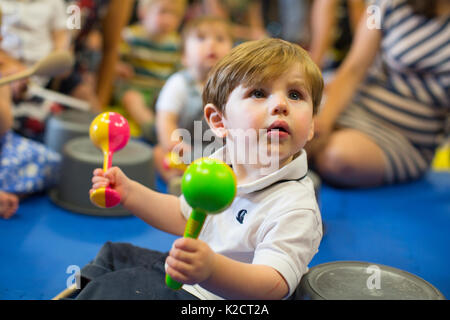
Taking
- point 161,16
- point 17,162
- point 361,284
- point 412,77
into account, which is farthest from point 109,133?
point 161,16

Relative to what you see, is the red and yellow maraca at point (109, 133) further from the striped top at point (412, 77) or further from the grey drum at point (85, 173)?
the striped top at point (412, 77)

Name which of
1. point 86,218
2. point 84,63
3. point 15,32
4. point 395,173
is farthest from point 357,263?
point 84,63

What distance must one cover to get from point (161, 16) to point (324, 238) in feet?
4.19

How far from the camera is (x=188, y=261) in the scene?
0.48 meters

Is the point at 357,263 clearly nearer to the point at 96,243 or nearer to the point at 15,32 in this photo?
the point at 96,243

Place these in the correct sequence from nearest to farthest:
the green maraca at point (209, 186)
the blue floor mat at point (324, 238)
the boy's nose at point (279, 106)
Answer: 1. the green maraca at point (209, 186)
2. the boy's nose at point (279, 106)
3. the blue floor mat at point (324, 238)

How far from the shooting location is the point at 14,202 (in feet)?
3.54

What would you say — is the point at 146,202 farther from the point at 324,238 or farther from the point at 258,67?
the point at 324,238

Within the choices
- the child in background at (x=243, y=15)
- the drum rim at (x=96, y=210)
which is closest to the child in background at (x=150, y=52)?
the child in background at (x=243, y=15)

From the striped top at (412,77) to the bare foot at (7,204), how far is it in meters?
0.99

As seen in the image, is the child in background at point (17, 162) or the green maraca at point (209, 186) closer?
Result: the green maraca at point (209, 186)

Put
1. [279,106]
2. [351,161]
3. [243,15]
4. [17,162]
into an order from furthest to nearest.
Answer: [243,15] → [351,161] → [17,162] → [279,106]

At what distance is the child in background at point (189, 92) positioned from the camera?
54.7 inches
